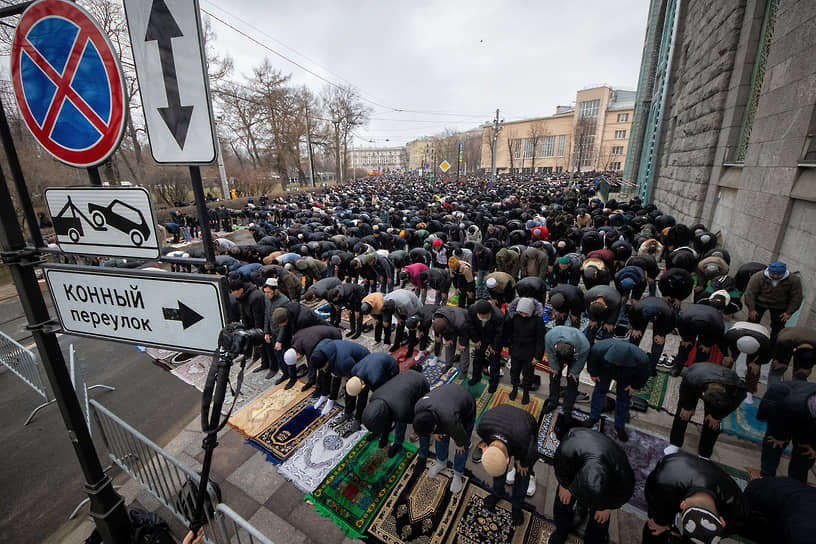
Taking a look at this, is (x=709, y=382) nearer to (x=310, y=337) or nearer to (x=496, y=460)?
(x=496, y=460)

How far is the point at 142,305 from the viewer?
6.46 feet

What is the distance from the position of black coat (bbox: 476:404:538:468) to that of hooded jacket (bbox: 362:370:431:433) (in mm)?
1127

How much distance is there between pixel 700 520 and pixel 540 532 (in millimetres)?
1606

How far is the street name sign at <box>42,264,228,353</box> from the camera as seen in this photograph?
182cm

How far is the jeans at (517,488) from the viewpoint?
12.1 feet

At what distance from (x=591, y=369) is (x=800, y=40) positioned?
807 cm

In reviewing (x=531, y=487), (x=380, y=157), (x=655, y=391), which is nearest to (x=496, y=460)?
(x=531, y=487)

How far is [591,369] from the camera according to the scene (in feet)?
15.9

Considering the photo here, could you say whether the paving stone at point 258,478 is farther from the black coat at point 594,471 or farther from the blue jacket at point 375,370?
the black coat at point 594,471

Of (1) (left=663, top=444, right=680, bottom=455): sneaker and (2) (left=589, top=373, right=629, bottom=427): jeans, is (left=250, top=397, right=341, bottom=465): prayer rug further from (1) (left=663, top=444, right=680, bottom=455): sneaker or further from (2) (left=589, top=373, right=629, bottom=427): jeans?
(1) (left=663, top=444, right=680, bottom=455): sneaker

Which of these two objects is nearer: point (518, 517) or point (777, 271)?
point (518, 517)

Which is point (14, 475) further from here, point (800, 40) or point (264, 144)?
point (264, 144)

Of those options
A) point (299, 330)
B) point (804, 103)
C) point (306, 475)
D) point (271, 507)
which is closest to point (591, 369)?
point (306, 475)

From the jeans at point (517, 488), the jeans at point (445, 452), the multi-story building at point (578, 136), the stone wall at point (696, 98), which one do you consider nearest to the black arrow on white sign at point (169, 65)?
the jeans at point (445, 452)
